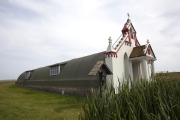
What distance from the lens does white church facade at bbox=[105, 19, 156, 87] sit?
16.2 m

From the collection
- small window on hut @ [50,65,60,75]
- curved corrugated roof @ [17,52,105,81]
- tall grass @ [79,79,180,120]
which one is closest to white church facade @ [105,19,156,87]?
curved corrugated roof @ [17,52,105,81]

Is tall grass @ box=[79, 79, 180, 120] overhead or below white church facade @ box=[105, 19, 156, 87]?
below

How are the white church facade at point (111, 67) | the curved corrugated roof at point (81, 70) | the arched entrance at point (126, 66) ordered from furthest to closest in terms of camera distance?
1. the curved corrugated roof at point (81, 70)
2. the arched entrance at point (126, 66)
3. the white church facade at point (111, 67)

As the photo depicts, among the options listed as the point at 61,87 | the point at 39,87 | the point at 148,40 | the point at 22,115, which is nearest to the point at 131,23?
the point at 148,40

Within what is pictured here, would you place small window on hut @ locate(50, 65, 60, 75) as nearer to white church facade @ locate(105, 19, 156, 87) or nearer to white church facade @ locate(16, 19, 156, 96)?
white church facade @ locate(16, 19, 156, 96)

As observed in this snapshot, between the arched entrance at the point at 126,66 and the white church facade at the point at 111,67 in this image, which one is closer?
the white church facade at the point at 111,67

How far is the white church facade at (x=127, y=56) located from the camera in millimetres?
16234

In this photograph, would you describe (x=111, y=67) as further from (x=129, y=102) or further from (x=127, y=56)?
(x=129, y=102)

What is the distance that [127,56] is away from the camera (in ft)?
62.5

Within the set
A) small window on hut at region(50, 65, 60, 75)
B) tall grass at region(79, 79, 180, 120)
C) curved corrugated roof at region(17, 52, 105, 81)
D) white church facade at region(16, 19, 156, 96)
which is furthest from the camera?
small window on hut at region(50, 65, 60, 75)

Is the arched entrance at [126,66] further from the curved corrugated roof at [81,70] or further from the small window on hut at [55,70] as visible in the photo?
the small window on hut at [55,70]

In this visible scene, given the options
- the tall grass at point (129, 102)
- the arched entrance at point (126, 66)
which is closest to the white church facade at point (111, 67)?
the arched entrance at point (126, 66)

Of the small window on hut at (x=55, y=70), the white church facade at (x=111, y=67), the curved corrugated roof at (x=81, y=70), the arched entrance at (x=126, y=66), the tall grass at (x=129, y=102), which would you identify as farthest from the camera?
the small window on hut at (x=55, y=70)

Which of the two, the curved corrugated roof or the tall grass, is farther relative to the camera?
the curved corrugated roof
